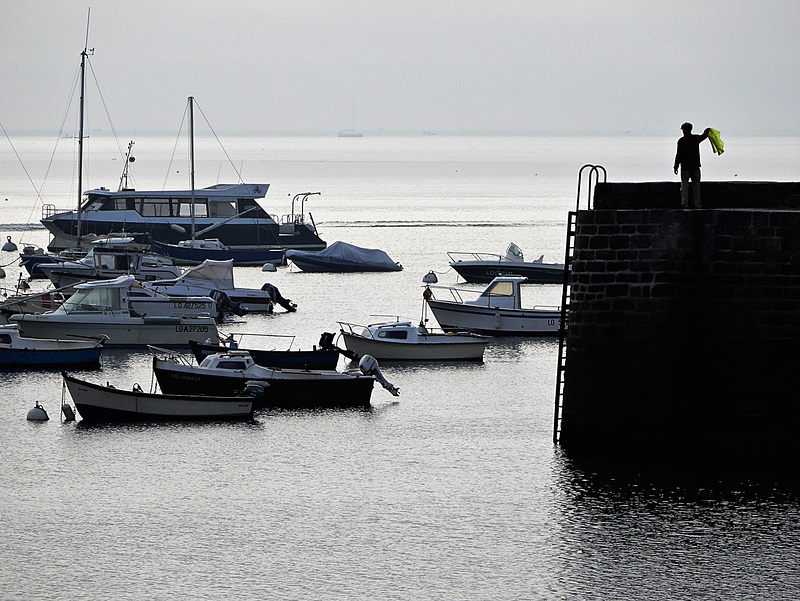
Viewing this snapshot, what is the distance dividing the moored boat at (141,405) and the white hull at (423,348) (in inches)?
333

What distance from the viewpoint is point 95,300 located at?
4191 centimetres

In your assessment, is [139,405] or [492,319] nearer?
[139,405]

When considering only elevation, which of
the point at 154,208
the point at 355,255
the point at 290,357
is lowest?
the point at 290,357

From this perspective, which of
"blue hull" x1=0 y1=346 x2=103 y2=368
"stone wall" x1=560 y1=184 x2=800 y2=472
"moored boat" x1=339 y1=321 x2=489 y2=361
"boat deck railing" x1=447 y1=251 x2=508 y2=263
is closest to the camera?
"stone wall" x1=560 y1=184 x2=800 y2=472

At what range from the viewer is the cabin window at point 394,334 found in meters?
38.9

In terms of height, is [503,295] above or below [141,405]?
above

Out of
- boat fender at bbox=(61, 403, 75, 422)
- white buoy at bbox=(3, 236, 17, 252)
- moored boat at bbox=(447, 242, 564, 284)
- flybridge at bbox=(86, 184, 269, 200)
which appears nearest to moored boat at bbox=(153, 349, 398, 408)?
boat fender at bbox=(61, 403, 75, 422)

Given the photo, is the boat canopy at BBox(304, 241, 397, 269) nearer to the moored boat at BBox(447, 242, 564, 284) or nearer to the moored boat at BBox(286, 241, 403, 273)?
the moored boat at BBox(286, 241, 403, 273)

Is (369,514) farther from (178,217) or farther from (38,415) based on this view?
(178,217)

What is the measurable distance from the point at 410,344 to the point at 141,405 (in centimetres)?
1082

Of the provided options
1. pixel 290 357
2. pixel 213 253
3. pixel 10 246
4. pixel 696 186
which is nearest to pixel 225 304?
pixel 290 357

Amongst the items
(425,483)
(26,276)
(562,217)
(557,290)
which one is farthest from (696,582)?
(562,217)

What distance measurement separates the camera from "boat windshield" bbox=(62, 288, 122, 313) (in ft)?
137

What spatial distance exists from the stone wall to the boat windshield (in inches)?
863
